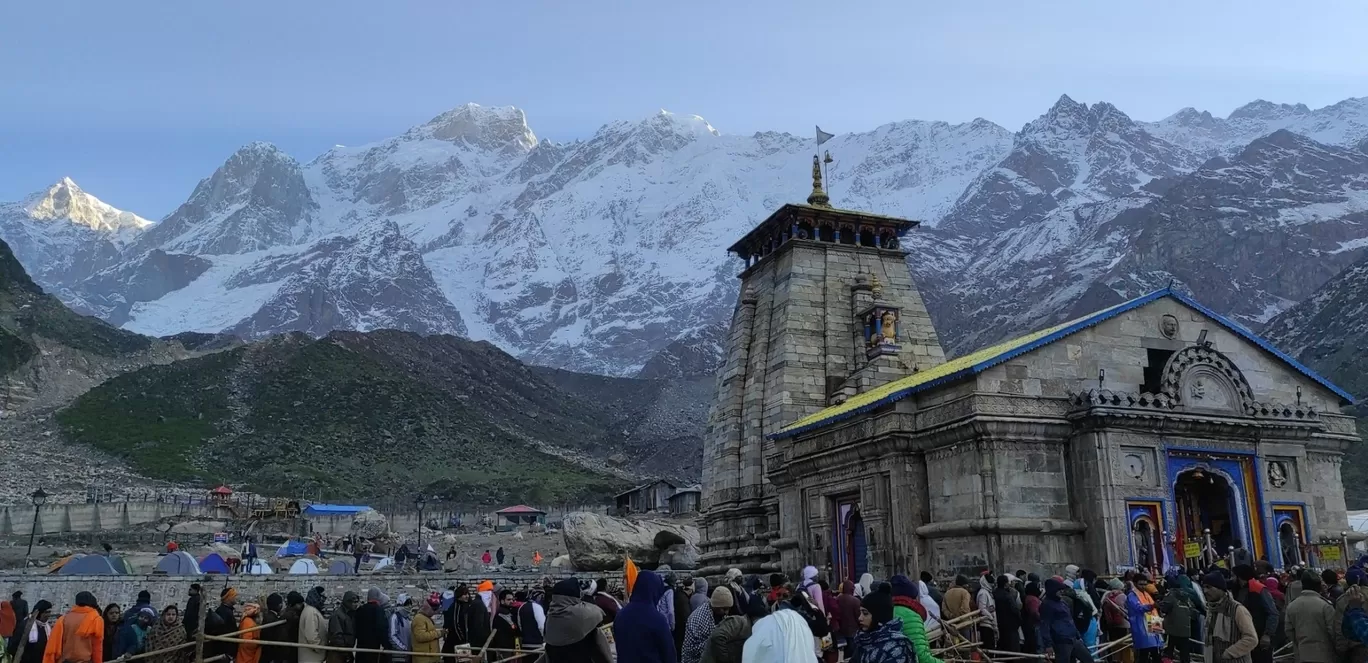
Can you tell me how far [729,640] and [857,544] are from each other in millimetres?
14286

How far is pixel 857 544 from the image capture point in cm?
2100

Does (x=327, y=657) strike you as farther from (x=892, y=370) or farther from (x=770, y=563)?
(x=892, y=370)

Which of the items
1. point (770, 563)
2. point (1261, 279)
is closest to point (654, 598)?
point (770, 563)

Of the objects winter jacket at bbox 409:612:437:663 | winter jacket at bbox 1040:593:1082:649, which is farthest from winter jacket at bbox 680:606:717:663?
winter jacket at bbox 1040:593:1082:649

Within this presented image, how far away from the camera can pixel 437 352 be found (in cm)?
11662

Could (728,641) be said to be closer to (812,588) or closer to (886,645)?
(886,645)

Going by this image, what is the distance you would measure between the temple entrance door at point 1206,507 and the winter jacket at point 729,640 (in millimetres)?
13640

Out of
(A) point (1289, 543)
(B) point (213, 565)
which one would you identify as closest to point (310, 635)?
(A) point (1289, 543)

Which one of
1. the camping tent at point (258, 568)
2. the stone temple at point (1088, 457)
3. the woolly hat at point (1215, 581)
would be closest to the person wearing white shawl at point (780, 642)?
the woolly hat at point (1215, 581)

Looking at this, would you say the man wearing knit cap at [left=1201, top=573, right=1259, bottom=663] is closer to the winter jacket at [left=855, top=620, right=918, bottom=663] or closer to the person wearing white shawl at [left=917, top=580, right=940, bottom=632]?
the person wearing white shawl at [left=917, top=580, right=940, bottom=632]

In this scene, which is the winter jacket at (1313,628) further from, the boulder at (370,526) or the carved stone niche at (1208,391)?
the boulder at (370,526)

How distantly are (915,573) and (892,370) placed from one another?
857 centimetres

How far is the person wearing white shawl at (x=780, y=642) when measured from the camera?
6336mm

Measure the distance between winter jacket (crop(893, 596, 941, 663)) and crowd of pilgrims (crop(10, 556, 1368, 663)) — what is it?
0.02 meters
